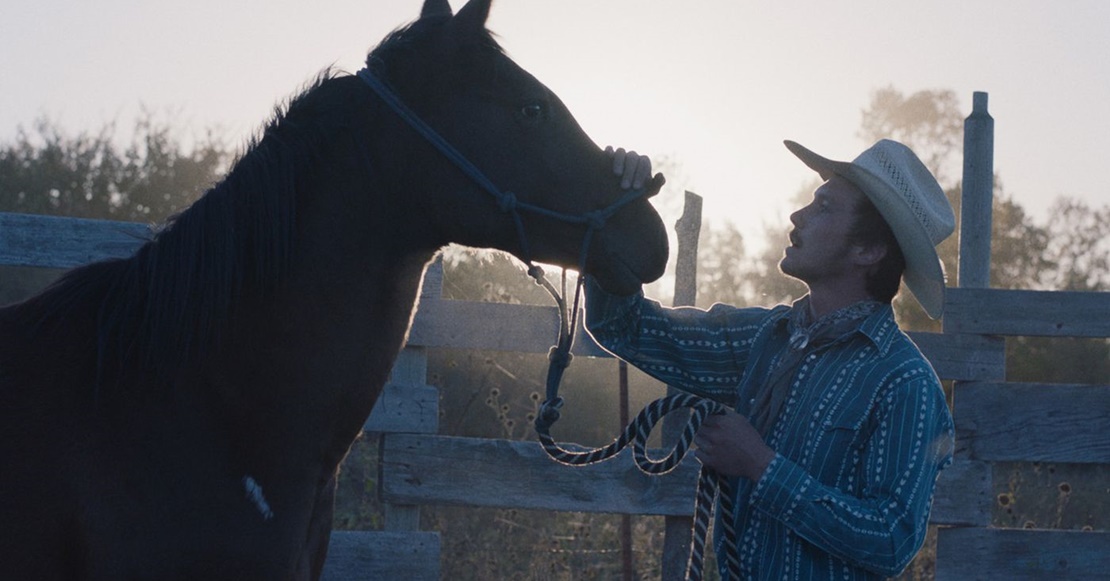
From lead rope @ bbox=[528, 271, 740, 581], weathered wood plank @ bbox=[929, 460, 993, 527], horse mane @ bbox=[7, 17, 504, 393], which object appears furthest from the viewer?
weathered wood plank @ bbox=[929, 460, 993, 527]

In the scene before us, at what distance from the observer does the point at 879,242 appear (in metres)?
2.73

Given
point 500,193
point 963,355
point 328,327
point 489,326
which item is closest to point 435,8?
point 500,193

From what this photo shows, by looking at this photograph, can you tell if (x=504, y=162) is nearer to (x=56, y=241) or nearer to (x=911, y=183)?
(x=911, y=183)

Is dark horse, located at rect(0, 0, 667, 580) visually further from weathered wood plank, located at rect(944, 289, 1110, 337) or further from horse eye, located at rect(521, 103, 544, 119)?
weathered wood plank, located at rect(944, 289, 1110, 337)

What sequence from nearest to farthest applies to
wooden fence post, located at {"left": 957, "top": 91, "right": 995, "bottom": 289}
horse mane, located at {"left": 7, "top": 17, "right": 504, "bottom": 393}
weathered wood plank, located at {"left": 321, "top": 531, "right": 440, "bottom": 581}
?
horse mane, located at {"left": 7, "top": 17, "right": 504, "bottom": 393}, weathered wood plank, located at {"left": 321, "top": 531, "right": 440, "bottom": 581}, wooden fence post, located at {"left": 957, "top": 91, "right": 995, "bottom": 289}

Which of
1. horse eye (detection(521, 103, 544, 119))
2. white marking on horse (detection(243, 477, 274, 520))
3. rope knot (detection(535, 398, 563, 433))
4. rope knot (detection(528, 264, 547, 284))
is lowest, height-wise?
white marking on horse (detection(243, 477, 274, 520))

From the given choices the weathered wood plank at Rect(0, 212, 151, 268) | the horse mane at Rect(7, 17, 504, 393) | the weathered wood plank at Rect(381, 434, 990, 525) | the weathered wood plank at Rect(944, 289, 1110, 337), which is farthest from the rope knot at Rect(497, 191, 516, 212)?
the weathered wood plank at Rect(944, 289, 1110, 337)

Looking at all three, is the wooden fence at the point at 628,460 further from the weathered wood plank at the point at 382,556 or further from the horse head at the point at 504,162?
the horse head at the point at 504,162

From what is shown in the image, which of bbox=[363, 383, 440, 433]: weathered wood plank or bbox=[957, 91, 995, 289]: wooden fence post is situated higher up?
bbox=[957, 91, 995, 289]: wooden fence post

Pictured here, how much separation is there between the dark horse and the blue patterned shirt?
51 cm

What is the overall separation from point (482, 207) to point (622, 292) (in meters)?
0.40

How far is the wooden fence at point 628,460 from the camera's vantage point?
4812mm

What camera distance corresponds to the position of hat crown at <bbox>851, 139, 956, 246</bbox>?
2.62 meters

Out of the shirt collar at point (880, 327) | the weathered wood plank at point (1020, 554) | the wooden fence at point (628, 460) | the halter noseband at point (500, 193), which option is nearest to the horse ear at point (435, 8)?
the halter noseband at point (500, 193)
